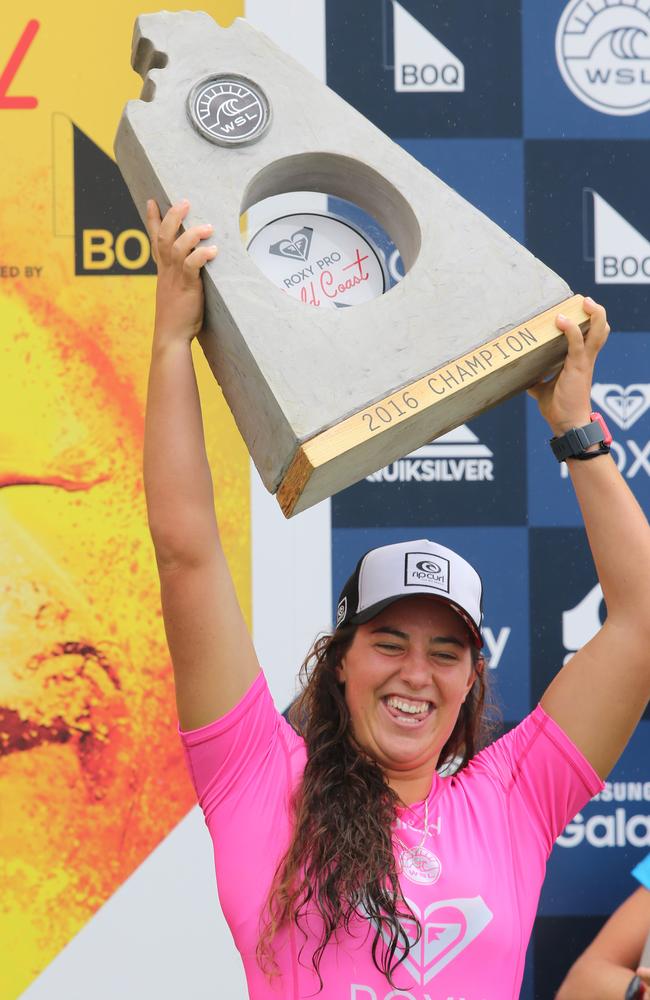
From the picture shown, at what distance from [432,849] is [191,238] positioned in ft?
2.29

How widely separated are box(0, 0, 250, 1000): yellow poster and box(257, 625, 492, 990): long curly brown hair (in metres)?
0.66

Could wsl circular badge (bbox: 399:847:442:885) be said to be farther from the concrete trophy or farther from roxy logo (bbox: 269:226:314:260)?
roxy logo (bbox: 269:226:314:260)

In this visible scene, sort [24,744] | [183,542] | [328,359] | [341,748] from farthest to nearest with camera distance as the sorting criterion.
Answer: [24,744] < [341,748] < [183,542] < [328,359]

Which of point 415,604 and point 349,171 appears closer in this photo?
point 349,171

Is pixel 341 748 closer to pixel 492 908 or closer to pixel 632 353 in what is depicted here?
pixel 492 908

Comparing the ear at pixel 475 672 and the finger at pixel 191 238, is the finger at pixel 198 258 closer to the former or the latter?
the finger at pixel 191 238

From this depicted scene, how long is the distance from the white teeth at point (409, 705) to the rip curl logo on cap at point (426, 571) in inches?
5.2

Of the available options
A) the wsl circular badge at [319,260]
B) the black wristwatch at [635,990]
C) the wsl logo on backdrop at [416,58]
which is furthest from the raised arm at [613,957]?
the wsl logo on backdrop at [416,58]

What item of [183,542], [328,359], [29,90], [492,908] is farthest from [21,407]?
[492,908]

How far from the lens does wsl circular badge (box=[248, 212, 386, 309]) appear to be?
1.23 m

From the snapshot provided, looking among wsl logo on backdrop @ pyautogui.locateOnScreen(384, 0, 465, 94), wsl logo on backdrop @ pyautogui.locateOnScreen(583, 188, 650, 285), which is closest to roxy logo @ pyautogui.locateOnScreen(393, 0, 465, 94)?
wsl logo on backdrop @ pyautogui.locateOnScreen(384, 0, 465, 94)

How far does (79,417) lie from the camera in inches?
77.7

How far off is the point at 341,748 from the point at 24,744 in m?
0.78

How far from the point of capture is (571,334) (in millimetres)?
1204
